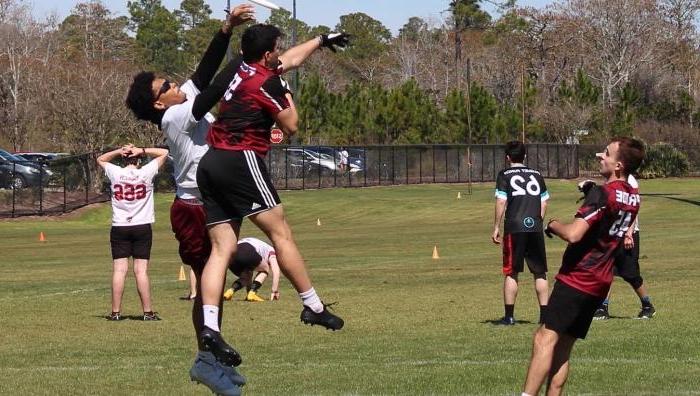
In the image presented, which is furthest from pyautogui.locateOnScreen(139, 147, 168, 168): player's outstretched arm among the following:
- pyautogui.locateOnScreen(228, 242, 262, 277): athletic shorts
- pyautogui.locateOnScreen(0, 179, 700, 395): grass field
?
pyautogui.locateOnScreen(228, 242, 262, 277): athletic shorts

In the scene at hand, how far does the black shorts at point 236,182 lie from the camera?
9039 millimetres

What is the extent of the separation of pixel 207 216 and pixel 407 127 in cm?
7129

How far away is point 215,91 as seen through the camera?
9133mm

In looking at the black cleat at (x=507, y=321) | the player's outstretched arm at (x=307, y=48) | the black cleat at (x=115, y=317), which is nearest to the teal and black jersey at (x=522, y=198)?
the black cleat at (x=507, y=321)

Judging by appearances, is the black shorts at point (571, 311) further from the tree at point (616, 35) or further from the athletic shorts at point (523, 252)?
the tree at point (616, 35)

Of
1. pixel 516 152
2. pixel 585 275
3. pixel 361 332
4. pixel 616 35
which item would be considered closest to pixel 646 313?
pixel 516 152

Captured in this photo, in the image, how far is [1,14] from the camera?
9156 centimetres

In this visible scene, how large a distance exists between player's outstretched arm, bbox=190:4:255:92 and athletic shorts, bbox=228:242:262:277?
9614 millimetres

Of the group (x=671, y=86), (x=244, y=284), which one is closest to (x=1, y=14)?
(x=671, y=86)

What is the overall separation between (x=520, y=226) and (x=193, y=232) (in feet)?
23.0

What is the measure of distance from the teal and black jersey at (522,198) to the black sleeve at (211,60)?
7.11m

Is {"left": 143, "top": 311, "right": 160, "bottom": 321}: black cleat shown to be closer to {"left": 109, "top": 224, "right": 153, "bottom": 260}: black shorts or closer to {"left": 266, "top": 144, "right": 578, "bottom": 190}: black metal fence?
{"left": 109, "top": 224, "right": 153, "bottom": 260}: black shorts

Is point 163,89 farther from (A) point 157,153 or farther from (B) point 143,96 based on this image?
(A) point 157,153

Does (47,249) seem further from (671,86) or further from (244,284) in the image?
(671,86)
